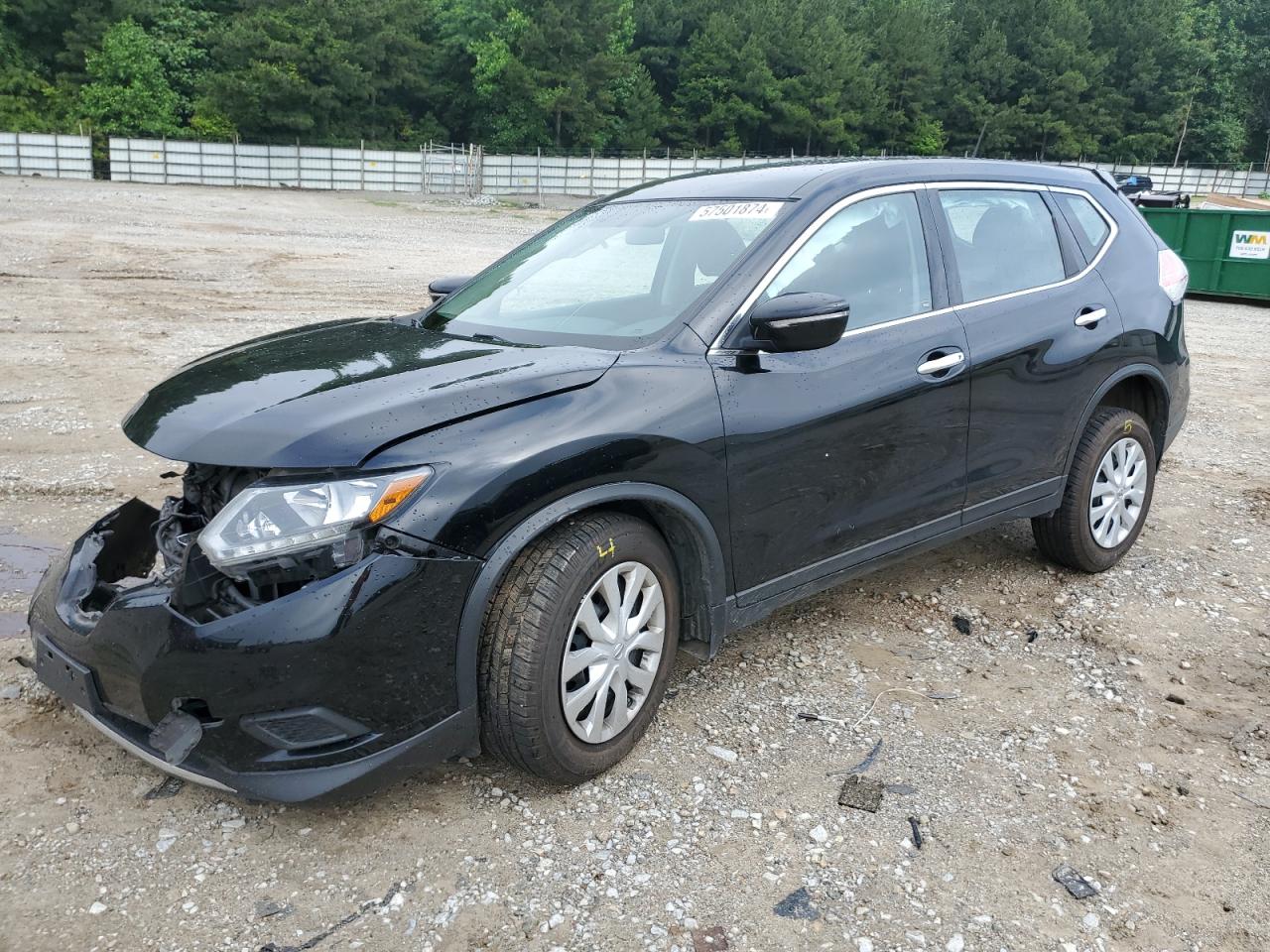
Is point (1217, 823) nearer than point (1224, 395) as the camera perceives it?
Yes

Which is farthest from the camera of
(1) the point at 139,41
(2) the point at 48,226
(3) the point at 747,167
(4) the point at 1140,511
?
(1) the point at 139,41

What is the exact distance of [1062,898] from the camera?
2.59m

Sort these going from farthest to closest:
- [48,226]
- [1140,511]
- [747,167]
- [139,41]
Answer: [139,41]
[48,226]
[1140,511]
[747,167]

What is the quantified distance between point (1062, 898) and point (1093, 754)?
2.58ft

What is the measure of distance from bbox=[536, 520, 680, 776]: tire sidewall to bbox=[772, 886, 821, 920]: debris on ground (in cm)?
67

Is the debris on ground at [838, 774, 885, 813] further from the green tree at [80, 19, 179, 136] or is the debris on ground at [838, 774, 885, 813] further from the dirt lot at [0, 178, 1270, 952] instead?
the green tree at [80, 19, 179, 136]

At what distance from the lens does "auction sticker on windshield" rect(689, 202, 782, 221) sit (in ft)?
11.6

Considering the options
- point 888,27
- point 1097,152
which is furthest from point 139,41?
point 1097,152

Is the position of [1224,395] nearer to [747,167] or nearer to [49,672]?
[747,167]

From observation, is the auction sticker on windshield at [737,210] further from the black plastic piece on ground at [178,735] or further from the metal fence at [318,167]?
the metal fence at [318,167]

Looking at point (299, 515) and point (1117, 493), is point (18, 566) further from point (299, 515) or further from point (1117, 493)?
point (1117, 493)

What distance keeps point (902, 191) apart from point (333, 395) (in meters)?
2.26

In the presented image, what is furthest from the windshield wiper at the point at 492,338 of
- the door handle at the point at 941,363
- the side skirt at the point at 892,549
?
the door handle at the point at 941,363

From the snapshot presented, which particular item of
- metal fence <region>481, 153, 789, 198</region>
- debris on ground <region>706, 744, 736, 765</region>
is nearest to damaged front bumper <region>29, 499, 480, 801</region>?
debris on ground <region>706, 744, 736, 765</region>
